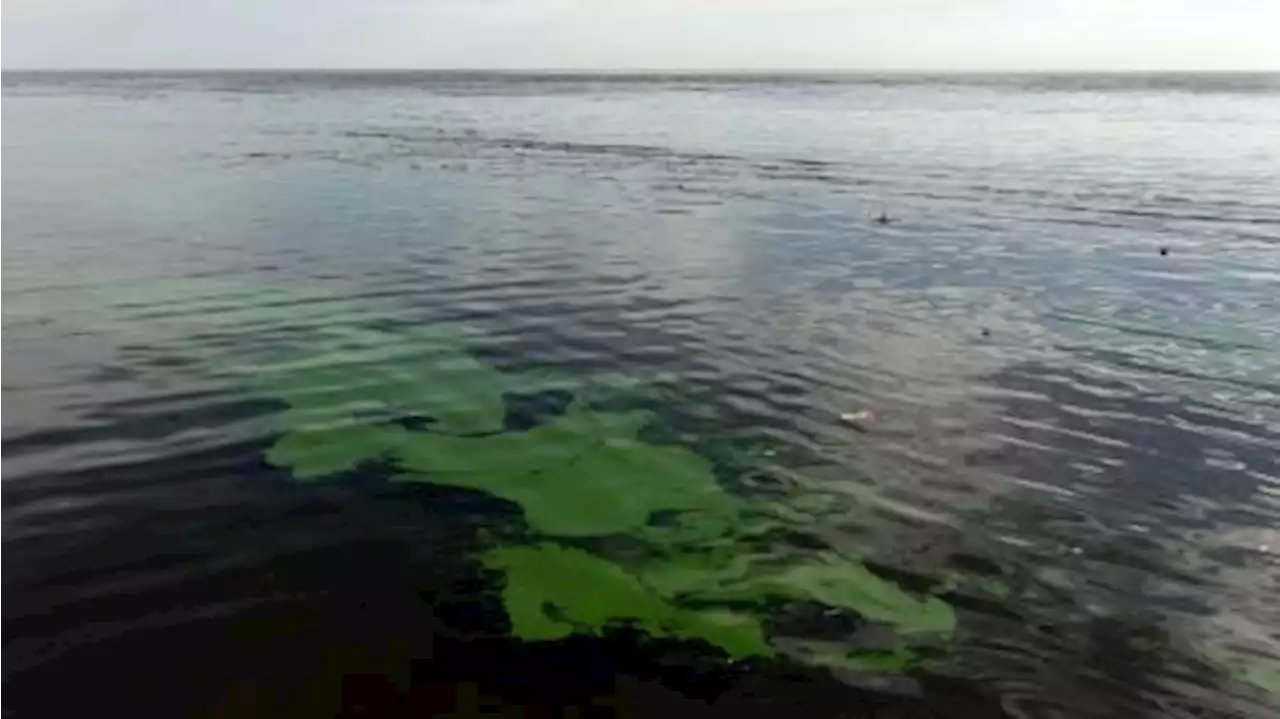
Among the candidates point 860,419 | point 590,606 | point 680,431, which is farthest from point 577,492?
point 860,419

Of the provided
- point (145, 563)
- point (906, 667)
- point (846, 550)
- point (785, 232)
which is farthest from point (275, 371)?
point (785, 232)

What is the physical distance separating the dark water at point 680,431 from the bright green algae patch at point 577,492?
1.02ft

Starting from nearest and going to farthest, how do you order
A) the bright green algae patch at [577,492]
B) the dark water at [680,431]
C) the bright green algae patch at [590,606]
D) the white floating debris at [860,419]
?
1. the dark water at [680,431]
2. the bright green algae patch at [590,606]
3. the bright green algae patch at [577,492]
4. the white floating debris at [860,419]

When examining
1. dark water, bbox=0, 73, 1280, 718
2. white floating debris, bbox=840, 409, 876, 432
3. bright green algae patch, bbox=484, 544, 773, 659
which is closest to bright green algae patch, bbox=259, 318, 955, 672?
bright green algae patch, bbox=484, 544, 773, 659

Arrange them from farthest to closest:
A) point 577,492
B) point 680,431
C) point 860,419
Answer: point 860,419
point 680,431
point 577,492

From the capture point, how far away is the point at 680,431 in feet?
44.0

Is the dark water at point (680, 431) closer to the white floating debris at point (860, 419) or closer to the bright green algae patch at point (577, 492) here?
the white floating debris at point (860, 419)

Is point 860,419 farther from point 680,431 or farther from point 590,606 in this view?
point 590,606

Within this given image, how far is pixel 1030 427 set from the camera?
44.7 ft

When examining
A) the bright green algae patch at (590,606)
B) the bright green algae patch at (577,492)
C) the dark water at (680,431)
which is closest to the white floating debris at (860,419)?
the dark water at (680,431)

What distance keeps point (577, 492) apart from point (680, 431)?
2.26 m

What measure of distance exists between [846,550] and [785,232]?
1929 centimetres

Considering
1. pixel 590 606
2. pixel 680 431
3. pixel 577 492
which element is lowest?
pixel 590 606

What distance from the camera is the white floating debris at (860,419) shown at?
13.5 m
